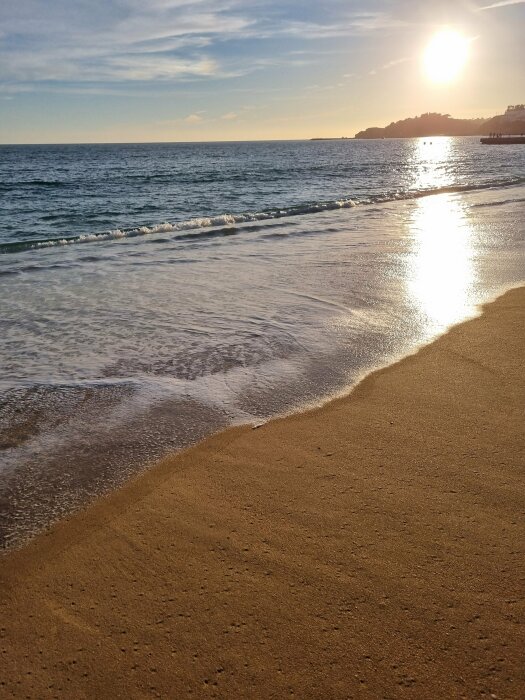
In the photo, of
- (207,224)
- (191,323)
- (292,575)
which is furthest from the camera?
(207,224)

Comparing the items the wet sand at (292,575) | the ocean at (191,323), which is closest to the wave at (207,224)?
the ocean at (191,323)

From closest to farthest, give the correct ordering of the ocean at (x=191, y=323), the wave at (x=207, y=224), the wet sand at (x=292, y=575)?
the wet sand at (x=292, y=575)
the ocean at (x=191, y=323)
the wave at (x=207, y=224)

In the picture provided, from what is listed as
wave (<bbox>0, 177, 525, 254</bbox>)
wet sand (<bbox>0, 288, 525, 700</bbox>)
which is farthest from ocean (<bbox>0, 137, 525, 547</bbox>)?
wet sand (<bbox>0, 288, 525, 700</bbox>)

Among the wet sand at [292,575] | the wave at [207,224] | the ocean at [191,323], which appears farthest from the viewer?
the wave at [207,224]

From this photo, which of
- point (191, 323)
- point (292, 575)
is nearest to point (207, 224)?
point (191, 323)

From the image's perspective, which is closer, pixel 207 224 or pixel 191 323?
pixel 191 323

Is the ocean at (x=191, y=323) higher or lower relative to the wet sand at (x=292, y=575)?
higher

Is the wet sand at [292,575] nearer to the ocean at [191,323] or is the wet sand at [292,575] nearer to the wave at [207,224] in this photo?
the ocean at [191,323]

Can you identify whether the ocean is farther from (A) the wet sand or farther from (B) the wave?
(A) the wet sand

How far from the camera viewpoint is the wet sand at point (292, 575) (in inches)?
83.7

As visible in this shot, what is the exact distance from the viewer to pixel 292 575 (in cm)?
260

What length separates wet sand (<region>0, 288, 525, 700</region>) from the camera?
2.13 meters

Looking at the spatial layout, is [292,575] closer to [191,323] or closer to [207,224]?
[191,323]

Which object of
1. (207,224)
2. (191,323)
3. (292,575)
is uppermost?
(207,224)
